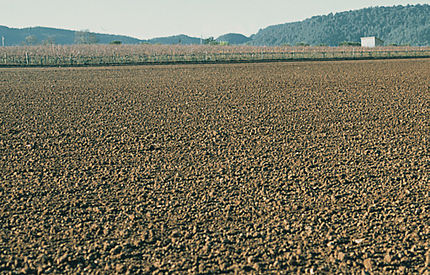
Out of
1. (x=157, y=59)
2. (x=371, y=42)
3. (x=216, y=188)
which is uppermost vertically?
(x=371, y=42)

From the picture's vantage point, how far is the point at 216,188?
8617 mm

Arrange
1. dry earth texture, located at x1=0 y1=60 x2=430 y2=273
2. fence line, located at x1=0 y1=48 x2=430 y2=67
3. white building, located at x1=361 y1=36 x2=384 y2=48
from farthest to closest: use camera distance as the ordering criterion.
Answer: white building, located at x1=361 y1=36 x2=384 y2=48 < fence line, located at x1=0 y1=48 x2=430 y2=67 < dry earth texture, located at x1=0 y1=60 x2=430 y2=273

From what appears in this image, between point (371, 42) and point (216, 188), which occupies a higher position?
point (371, 42)

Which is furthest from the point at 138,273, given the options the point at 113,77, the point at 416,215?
the point at 113,77

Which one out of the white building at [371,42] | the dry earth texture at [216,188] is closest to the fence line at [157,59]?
the dry earth texture at [216,188]

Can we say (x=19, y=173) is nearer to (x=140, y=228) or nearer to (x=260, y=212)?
(x=140, y=228)

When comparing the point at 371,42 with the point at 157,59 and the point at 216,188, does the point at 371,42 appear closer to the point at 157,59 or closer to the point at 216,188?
the point at 157,59

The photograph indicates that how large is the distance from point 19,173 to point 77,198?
7.37 feet

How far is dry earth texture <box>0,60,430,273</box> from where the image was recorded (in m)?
6.08

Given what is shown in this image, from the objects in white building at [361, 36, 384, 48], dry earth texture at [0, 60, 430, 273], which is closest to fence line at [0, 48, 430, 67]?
dry earth texture at [0, 60, 430, 273]

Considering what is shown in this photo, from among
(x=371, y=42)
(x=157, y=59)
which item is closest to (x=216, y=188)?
(x=157, y=59)

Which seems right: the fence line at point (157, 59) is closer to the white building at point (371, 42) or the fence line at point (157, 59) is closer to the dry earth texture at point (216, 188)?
the dry earth texture at point (216, 188)

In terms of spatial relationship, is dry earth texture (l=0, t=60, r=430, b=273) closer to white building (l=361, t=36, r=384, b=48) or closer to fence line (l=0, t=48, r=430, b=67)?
fence line (l=0, t=48, r=430, b=67)

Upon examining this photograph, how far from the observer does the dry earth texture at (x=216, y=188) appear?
6078mm
